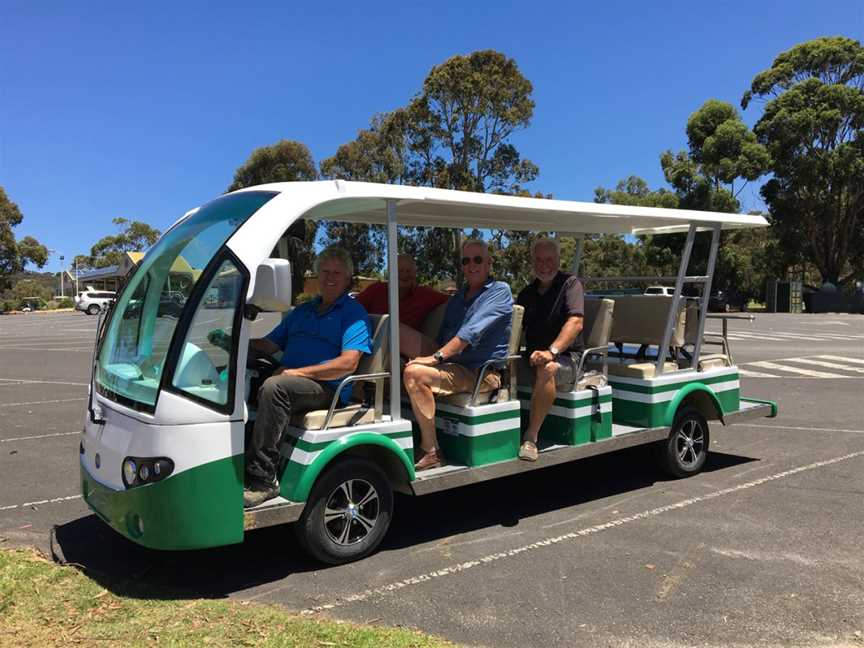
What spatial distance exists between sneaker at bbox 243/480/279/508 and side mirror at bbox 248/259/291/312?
3.35 feet

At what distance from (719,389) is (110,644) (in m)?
5.27

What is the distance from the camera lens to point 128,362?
4027 millimetres

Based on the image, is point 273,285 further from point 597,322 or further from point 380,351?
point 597,322

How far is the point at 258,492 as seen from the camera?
153 inches

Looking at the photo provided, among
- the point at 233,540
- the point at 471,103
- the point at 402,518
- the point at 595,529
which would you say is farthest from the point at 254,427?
the point at 471,103

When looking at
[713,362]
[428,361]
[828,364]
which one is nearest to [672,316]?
[713,362]

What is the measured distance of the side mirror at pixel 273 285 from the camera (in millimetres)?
3641

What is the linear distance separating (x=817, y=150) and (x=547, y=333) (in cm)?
4079

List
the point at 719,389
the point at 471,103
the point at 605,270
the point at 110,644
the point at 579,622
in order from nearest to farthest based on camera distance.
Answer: the point at 110,644 → the point at 579,622 → the point at 719,389 → the point at 471,103 → the point at 605,270

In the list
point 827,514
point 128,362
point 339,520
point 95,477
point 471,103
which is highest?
point 471,103

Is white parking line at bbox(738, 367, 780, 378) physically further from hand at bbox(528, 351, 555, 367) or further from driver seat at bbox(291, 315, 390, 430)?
driver seat at bbox(291, 315, 390, 430)

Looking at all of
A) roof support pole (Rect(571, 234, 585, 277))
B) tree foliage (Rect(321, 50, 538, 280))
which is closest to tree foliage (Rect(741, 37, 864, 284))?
tree foliage (Rect(321, 50, 538, 280))

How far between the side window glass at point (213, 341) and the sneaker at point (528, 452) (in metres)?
2.19

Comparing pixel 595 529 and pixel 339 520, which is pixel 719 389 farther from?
pixel 339 520
